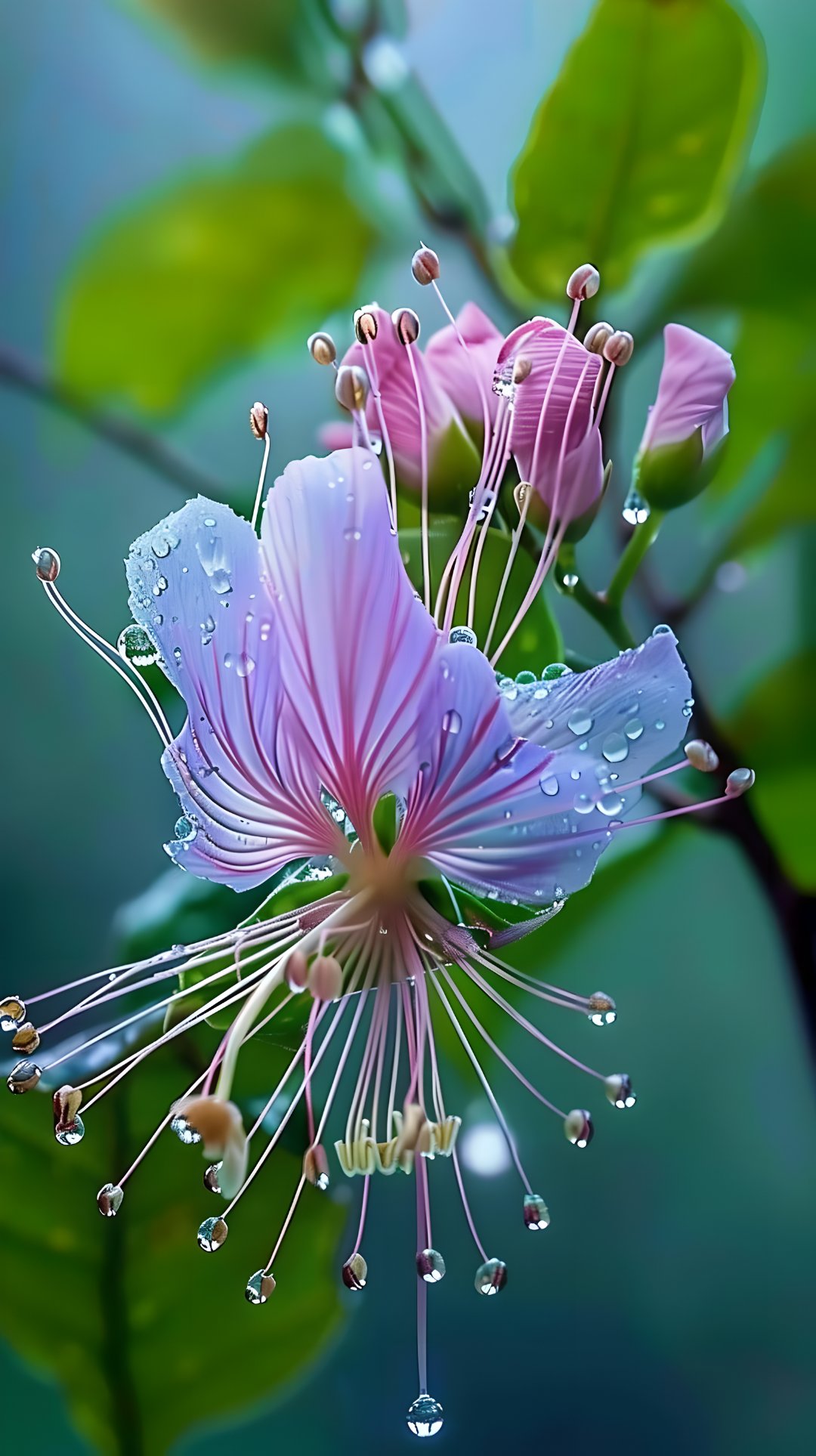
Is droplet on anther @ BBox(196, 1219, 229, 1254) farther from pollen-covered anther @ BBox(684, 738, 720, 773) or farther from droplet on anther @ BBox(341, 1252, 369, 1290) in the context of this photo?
pollen-covered anther @ BBox(684, 738, 720, 773)

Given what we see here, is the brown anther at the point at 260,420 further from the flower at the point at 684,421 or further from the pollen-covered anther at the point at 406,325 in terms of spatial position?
the flower at the point at 684,421

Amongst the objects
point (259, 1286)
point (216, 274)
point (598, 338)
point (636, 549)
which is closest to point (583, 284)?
point (598, 338)

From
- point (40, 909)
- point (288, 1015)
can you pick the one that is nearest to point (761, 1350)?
point (288, 1015)

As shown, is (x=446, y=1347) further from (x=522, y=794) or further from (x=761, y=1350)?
(x=522, y=794)

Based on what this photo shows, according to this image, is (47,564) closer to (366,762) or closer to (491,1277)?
(366,762)

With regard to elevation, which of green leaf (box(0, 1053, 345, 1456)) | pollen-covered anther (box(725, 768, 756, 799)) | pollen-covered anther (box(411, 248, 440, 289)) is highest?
pollen-covered anther (box(411, 248, 440, 289))

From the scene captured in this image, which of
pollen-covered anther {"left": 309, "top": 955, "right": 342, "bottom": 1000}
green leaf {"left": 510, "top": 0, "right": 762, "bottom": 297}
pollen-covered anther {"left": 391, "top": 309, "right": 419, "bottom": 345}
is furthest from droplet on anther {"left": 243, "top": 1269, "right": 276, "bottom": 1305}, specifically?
green leaf {"left": 510, "top": 0, "right": 762, "bottom": 297}
